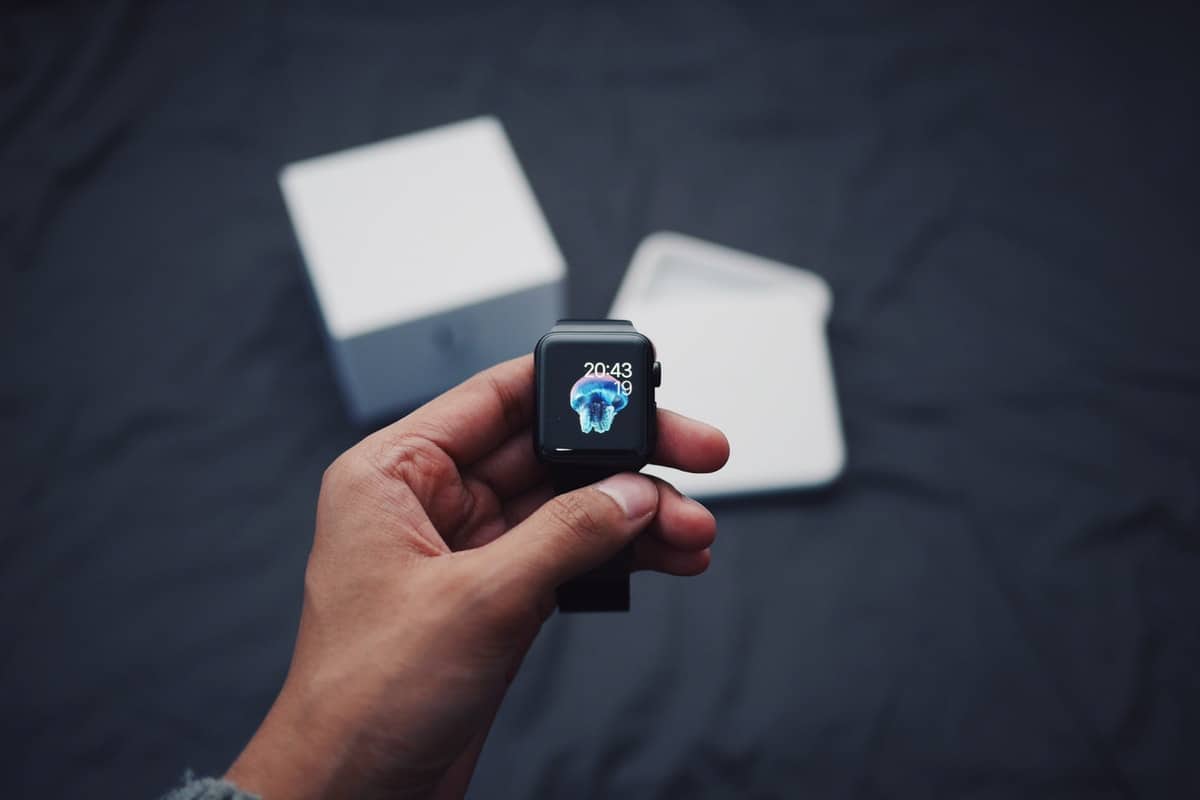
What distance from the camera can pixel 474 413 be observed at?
777 millimetres

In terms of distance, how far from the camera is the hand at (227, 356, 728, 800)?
641 mm

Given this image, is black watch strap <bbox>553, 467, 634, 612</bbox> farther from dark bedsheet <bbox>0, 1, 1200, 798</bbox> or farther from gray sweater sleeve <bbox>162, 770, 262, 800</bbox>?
gray sweater sleeve <bbox>162, 770, 262, 800</bbox>

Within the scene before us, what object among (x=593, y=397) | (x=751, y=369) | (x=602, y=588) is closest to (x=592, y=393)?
(x=593, y=397)

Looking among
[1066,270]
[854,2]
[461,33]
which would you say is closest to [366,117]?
[461,33]

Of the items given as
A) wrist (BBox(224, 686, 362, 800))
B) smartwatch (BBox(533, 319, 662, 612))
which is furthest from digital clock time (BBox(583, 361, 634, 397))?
wrist (BBox(224, 686, 362, 800))

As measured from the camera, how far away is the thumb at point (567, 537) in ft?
2.09

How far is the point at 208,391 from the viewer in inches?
43.8

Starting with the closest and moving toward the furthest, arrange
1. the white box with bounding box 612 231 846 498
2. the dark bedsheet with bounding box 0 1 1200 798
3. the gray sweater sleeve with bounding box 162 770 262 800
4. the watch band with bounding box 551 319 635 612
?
the gray sweater sleeve with bounding box 162 770 262 800 → the watch band with bounding box 551 319 635 612 → the dark bedsheet with bounding box 0 1 1200 798 → the white box with bounding box 612 231 846 498

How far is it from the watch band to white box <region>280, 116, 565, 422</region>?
27 cm

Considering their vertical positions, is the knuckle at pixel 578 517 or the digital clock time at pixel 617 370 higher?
the digital clock time at pixel 617 370

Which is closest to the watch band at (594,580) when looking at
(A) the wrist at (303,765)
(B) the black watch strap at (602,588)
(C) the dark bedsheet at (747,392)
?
(B) the black watch strap at (602,588)

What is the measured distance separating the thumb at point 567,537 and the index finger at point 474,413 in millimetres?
141

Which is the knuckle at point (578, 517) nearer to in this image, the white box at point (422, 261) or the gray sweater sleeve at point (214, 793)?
the gray sweater sleeve at point (214, 793)

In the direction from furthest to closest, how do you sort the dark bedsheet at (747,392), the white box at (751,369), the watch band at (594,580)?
1. the white box at (751,369)
2. the dark bedsheet at (747,392)
3. the watch band at (594,580)
